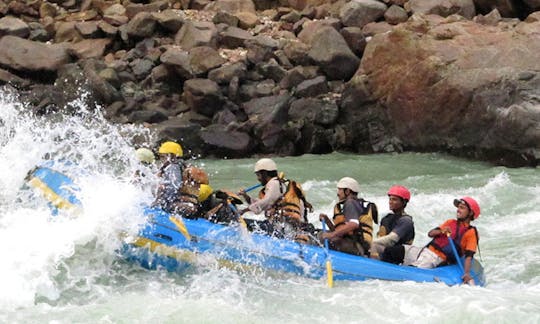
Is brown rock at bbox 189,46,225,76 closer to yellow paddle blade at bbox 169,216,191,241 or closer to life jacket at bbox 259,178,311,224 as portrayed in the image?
life jacket at bbox 259,178,311,224

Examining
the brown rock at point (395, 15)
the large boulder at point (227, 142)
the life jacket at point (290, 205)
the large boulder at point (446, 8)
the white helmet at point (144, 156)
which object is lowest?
the large boulder at point (227, 142)

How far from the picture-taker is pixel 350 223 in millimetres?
7371

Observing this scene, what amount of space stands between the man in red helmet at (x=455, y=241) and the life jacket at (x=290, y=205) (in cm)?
113

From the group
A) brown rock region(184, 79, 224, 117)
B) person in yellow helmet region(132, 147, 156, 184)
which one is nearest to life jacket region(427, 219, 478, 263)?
person in yellow helmet region(132, 147, 156, 184)

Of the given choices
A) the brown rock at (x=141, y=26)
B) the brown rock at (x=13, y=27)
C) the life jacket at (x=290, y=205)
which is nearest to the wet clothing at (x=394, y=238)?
the life jacket at (x=290, y=205)

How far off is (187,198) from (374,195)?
Result: 5258 mm

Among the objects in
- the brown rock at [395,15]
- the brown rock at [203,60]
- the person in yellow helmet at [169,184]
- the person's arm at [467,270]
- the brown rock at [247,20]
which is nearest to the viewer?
the person's arm at [467,270]

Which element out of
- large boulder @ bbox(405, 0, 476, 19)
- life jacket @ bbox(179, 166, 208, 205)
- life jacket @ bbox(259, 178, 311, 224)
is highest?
large boulder @ bbox(405, 0, 476, 19)

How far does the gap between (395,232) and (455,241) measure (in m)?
0.57

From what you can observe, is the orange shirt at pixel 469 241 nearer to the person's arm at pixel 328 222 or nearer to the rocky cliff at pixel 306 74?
the person's arm at pixel 328 222

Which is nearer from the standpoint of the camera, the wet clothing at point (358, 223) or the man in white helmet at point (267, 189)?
the wet clothing at point (358, 223)

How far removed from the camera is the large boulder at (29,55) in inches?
700

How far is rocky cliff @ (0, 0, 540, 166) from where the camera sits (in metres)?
14.8

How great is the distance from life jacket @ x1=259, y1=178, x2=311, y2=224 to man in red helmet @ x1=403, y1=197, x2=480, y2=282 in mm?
1131
